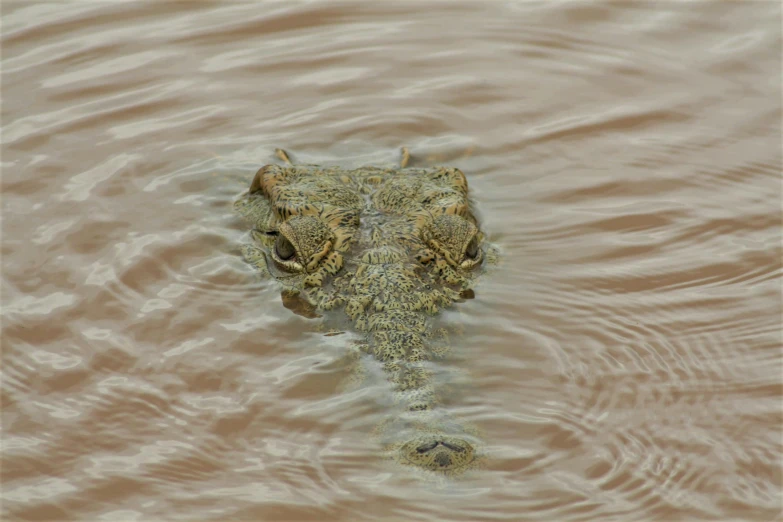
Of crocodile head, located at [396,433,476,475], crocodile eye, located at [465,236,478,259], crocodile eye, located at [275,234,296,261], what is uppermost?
crocodile eye, located at [275,234,296,261]

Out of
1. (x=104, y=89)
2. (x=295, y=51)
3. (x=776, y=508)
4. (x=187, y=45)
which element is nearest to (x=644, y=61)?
(x=295, y=51)

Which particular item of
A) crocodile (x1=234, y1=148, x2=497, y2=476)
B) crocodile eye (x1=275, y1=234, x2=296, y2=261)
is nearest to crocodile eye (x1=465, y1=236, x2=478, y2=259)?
crocodile (x1=234, y1=148, x2=497, y2=476)

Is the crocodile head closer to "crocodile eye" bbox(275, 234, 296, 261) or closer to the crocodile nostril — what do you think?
the crocodile nostril

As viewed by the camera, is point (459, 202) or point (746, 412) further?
point (459, 202)

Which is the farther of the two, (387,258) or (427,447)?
(387,258)

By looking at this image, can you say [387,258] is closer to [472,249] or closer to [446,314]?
[446,314]

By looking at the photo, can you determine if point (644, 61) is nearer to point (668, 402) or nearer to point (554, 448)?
point (668, 402)

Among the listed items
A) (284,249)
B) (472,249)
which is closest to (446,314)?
(472,249)
